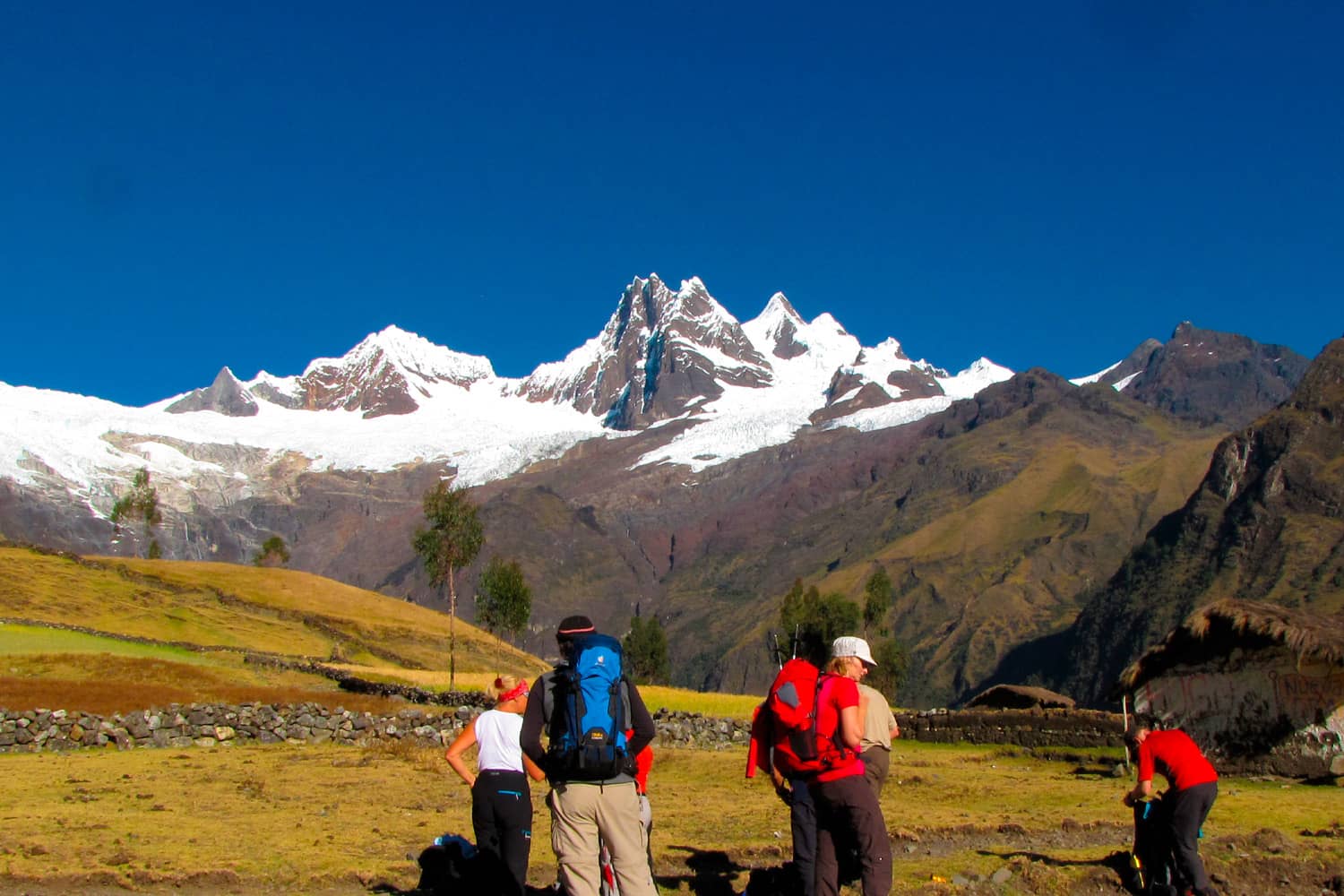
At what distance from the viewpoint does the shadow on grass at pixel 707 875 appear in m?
13.4

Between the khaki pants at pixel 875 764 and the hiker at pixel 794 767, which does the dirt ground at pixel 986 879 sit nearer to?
the khaki pants at pixel 875 764

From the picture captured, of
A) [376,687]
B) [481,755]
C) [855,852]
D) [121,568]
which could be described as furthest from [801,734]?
[121,568]

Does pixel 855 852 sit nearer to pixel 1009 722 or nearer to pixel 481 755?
pixel 481 755

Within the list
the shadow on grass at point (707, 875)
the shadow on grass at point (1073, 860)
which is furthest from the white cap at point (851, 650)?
the shadow on grass at point (1073, 860)

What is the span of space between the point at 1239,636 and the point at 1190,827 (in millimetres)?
14248

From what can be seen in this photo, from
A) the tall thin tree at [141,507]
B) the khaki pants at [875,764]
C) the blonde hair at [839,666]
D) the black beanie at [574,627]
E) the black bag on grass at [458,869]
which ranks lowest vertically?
→ the black bag on grass at [458,869]

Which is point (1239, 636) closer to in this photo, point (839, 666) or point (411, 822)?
point (839, 666)

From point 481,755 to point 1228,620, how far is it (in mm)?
19209

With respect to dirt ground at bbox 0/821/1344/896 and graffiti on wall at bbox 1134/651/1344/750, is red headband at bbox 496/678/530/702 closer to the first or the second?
dirt ground at bbox 0/821/1344/896

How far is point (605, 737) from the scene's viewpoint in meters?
9.81

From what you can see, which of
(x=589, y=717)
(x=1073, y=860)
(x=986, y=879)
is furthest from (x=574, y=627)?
(x=1073, y=860)

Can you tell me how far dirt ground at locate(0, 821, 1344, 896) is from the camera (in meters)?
12.9

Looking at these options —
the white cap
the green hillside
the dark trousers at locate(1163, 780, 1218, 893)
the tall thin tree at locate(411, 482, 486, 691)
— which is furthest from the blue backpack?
the tall thin tree at locate(411, 482, 486, 691)

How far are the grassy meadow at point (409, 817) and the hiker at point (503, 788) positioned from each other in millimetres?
2496
